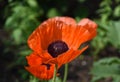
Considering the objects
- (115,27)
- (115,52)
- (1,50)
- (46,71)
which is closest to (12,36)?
(1,50)

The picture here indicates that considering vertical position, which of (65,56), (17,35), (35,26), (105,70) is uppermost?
(65,56)

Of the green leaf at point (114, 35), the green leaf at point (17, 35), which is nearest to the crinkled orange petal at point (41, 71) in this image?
the green leaf at point (114, 35)

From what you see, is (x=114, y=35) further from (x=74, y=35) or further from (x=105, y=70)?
(x=74, y=35)

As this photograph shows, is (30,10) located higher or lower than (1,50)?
higher

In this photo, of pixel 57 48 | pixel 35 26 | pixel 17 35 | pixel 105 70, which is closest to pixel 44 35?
pixel 57 48

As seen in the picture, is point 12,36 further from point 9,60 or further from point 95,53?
point 95,53
